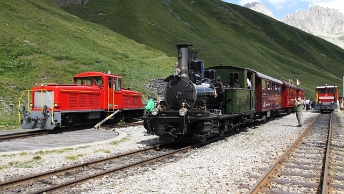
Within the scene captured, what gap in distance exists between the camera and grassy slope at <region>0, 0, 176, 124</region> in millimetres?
26812

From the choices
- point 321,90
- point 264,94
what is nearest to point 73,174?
point 264,94

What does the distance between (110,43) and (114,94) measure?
3032cm

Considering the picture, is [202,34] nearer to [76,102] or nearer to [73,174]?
[76,102]

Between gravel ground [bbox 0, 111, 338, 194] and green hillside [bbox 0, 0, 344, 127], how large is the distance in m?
10.9

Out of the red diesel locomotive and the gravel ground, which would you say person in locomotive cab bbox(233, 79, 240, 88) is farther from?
the red diesel locomotive

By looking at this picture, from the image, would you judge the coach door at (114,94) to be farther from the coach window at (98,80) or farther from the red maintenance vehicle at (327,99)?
the red maintenance vehicle at (327,99)

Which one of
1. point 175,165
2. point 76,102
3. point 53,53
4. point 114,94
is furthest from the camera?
point 53,53

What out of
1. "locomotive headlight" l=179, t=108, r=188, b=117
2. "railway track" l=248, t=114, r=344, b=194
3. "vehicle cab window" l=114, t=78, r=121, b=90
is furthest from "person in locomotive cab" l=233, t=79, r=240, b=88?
"vehicle cab window" l=114, t=78, r=121, b=90

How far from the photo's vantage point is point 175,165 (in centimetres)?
952

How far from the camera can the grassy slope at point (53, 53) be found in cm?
2681

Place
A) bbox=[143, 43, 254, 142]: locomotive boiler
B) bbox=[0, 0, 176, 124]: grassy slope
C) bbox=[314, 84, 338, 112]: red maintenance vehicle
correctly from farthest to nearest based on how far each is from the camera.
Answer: bbox=[314, 84, 338, 112]: red maintenance vehicle → bbox=[0, 0, 176, 124]: grassy slope → bbox=[143, 43, 254, 142]: locomotive boiler

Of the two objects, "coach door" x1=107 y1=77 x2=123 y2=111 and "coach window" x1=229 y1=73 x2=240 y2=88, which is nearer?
"coach window" x1=229 y1=73 x2=240 y2=88

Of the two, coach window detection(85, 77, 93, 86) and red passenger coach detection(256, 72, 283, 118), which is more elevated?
coach window detection(85, 77, 93, 86)

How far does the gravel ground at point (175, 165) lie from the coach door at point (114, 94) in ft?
21.2
